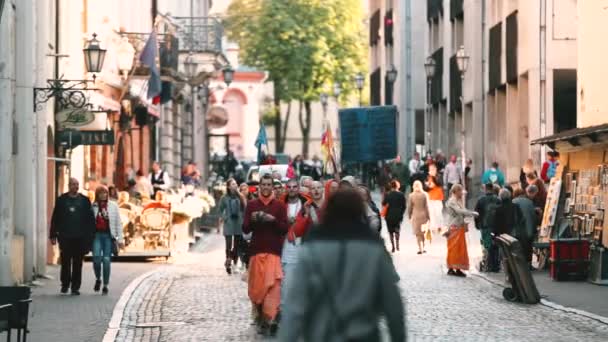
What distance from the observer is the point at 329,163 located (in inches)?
1315

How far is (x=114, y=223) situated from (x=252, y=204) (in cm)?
641

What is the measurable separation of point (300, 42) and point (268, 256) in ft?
254

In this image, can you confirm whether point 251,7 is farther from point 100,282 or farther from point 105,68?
point 100,282

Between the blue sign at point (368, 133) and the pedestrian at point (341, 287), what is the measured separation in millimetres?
39578

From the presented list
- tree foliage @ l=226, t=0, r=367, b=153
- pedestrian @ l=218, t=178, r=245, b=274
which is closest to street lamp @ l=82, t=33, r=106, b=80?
pedestrian @ l=218, t=178, r=245, b=274

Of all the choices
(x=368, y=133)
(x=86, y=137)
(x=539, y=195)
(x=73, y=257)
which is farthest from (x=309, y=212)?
(x=368, y=133)

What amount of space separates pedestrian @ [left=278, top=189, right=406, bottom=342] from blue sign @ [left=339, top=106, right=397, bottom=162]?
39578mm

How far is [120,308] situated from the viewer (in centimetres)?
2242

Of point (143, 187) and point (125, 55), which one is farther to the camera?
point (143, 187)

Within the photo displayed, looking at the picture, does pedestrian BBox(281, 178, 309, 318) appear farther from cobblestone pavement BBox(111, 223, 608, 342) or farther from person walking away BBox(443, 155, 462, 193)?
person walking away BBox(443, 155, 462, 193)

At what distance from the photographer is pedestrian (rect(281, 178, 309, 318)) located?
18.6 meters

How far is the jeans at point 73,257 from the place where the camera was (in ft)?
80.8

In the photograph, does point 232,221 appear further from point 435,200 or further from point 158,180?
point 158,180

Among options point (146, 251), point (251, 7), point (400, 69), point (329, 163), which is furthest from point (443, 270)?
point (251, 7)
